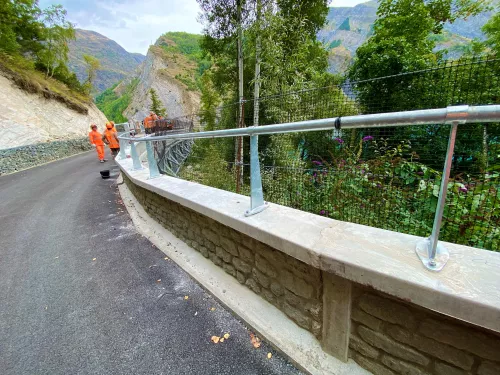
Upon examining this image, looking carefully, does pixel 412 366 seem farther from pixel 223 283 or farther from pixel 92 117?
pixel 92 117

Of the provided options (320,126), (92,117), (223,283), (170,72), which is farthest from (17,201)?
(170,72)

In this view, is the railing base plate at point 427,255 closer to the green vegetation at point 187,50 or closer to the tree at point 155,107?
the tree at point 155,107

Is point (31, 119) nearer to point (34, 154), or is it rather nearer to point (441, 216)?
point (34, 154)

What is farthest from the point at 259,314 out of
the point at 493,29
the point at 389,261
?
the point at 493,29

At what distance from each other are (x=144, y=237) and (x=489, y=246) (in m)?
4.20

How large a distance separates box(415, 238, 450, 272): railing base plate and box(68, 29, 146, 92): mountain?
345 feet

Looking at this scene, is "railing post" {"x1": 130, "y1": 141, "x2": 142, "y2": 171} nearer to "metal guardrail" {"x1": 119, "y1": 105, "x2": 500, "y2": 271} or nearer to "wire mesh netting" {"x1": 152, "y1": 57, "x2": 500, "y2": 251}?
"wire mesh netting" {"x1": 152, "y1": 57, "x2": 500, "y2": 251}

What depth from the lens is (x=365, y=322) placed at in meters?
1.28

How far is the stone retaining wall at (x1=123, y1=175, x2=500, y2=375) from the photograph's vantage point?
99cm

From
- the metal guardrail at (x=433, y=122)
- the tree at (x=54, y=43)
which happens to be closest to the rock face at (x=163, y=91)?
the tree at (x=54, y=43)

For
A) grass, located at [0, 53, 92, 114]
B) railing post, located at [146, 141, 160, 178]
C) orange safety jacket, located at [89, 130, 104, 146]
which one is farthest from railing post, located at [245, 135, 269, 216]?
grass, located at [0, 53, 92, 114]

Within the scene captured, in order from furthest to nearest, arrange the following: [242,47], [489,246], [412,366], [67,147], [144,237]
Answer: [67,147] < [242,47] < [144,237] < [489,246] < [412,366]

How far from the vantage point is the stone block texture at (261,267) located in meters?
1.54

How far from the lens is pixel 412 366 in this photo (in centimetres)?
116
